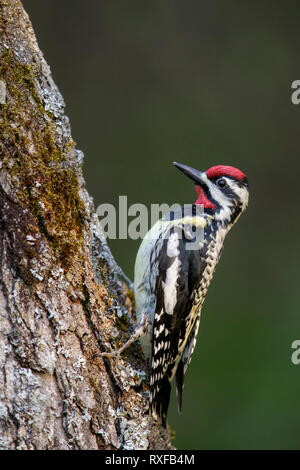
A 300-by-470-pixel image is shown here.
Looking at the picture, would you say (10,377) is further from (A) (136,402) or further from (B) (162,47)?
(B) (162,47)

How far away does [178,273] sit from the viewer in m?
2.12

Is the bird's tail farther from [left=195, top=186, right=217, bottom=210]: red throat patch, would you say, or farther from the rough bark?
[left=195, top=186, right=217, bottom=210]: red throat patch

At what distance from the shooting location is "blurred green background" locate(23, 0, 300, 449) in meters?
4.26

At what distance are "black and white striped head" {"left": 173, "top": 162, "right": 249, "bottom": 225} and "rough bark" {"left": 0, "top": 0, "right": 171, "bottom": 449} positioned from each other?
2.26ft

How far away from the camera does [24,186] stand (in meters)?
1.61

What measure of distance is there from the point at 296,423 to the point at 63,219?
8.34 ft

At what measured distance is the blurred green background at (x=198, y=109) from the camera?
4.26m

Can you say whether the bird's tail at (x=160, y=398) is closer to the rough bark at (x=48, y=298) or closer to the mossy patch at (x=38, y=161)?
the rough bark at (x=48, y=298)

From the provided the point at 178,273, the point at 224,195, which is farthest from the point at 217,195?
the point at 178,273

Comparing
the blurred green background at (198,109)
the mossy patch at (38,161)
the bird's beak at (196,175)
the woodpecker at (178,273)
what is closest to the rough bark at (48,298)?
the mossy patch at (38,161)

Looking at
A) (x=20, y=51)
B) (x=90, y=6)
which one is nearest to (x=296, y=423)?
(x=20, y=51)

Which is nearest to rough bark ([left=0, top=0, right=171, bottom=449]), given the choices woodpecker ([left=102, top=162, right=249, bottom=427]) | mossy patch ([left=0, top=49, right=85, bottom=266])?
mossy patch ([left=0, top=49, right=85, bottom=266])

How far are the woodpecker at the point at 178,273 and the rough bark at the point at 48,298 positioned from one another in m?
0.19

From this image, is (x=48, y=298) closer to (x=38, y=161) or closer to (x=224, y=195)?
(x=38, y=161)
